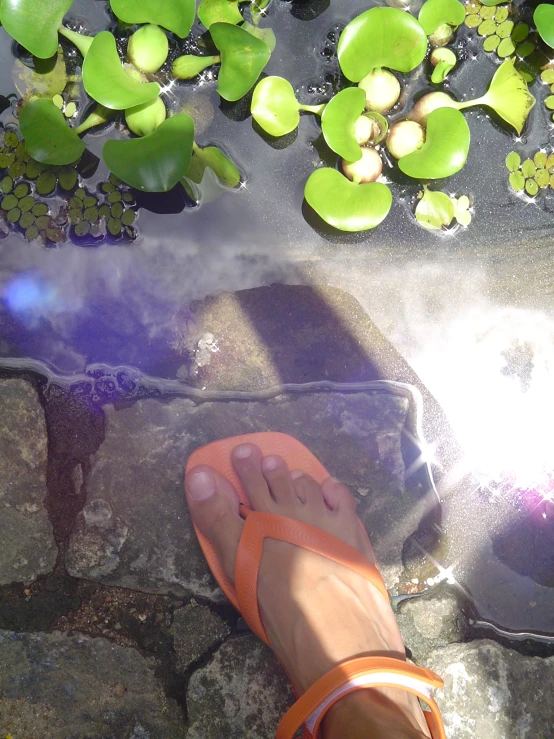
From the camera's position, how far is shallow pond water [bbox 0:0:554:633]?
159 cm

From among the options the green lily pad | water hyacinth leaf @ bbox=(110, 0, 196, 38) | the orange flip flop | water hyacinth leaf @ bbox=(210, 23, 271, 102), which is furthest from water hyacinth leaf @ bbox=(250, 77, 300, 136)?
the orange flip flop

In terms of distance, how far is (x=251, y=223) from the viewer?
1.62 metres

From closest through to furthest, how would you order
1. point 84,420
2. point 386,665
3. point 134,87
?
point 386,665 → point 134,87 → point 84,420

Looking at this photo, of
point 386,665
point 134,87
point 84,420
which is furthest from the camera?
point 84,420

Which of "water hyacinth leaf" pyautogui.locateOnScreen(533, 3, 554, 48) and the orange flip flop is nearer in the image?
the orange flip flop

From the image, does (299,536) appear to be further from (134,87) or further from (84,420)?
(134,87)

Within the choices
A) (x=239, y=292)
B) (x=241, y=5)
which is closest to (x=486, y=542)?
(x=239, y=292)

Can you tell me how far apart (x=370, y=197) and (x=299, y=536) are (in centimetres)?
96

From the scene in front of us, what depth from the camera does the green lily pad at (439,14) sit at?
1.53 meters

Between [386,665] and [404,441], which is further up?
[404,441]

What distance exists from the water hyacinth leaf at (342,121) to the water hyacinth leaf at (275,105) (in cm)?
11

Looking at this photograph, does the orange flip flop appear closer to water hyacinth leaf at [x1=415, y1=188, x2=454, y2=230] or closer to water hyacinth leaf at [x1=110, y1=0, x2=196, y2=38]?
water hyacinth leaf at [x1=415, y1=188, x2=454, y2=230]

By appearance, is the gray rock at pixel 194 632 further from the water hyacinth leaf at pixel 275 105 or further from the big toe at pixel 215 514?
the water hyacinth leaf at pixel 275 105

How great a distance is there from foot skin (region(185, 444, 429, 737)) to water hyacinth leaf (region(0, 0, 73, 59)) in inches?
49.8
